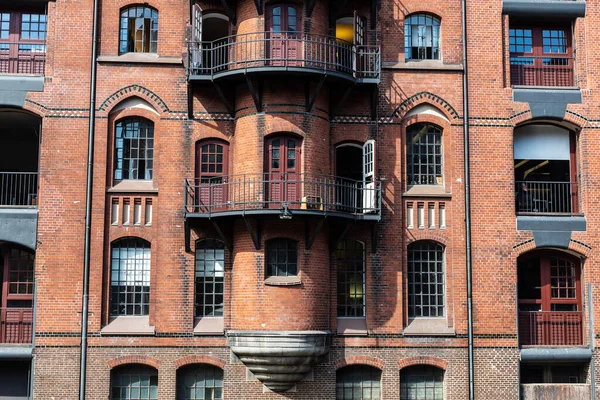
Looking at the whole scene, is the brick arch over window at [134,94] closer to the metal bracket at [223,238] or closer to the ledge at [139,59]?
the ledge at [139,59]

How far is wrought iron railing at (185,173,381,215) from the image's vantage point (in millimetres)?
20781

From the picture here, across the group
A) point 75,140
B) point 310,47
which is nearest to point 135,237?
point 75,140

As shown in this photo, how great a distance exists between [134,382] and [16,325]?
3803 mm

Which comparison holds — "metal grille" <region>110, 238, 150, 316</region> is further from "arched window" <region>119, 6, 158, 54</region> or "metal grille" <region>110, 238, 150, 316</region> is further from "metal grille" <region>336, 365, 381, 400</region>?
"metal grille" <region>336, 365, 381, 400</region>

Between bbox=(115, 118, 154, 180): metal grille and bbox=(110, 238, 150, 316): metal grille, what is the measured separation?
1997 mm

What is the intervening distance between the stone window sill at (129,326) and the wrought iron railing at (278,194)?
11.2 feet

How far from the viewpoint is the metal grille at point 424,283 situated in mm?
22234

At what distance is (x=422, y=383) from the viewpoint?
2183 cm

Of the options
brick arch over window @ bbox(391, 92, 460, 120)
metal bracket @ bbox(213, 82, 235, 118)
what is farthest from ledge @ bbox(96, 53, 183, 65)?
brick arch over window @ bbox(391, 92, 460, 120)

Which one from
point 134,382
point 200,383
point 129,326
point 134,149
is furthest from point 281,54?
point 134,382

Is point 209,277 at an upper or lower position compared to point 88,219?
lower

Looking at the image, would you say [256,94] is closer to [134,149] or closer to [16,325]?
[134,149]

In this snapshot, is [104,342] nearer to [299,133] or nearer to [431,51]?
[299,133]

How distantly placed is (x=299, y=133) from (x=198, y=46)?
3.90 metres
